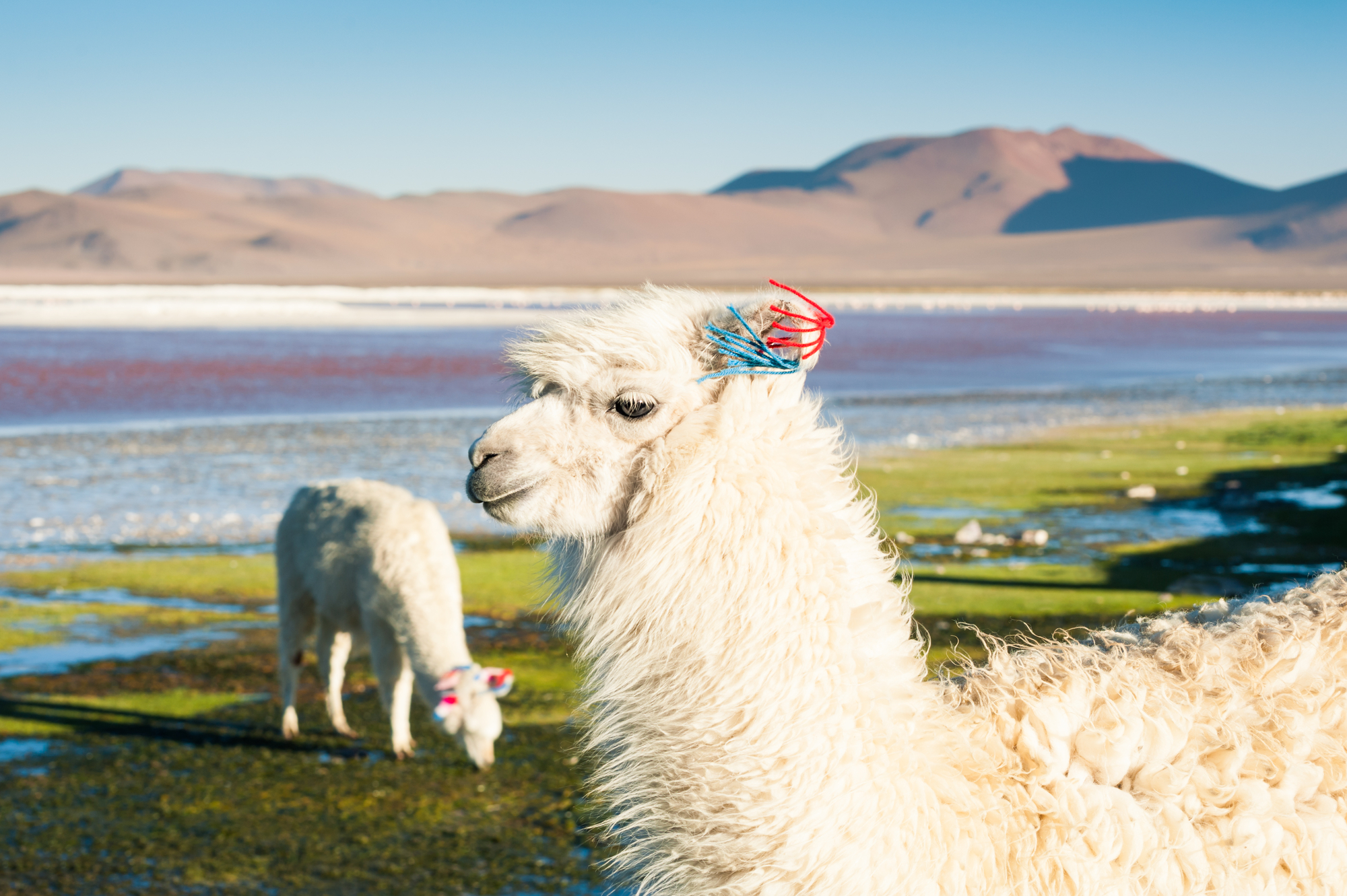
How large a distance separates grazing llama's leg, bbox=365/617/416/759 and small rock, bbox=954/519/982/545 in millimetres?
5294

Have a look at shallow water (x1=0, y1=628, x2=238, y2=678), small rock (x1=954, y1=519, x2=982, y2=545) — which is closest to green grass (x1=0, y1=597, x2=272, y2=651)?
shallow water (x1=0, y1=628, x2=238, y2=678)

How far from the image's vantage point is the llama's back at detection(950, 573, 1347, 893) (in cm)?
199

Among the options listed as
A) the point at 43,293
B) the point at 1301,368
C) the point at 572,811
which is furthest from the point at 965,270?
the point at 572,811

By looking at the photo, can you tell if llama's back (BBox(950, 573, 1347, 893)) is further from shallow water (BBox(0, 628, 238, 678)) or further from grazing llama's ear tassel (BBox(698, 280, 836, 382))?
shallow water (BBox(0, 628, 238, 678))

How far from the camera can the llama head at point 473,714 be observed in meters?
5.28

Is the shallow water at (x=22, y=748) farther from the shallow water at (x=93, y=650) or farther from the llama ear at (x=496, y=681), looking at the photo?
the llama ear at (x=496, y=681)

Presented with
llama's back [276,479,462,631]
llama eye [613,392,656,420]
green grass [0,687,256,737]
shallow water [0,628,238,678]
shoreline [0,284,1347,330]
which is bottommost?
green grass [0,687,256,737]

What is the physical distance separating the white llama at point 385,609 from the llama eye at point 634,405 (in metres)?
3.49

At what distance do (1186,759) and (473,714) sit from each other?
3.78m

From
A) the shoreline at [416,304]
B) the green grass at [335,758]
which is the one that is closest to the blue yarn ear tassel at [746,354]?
the green grass at [335,758]

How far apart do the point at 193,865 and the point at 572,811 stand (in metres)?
1.50

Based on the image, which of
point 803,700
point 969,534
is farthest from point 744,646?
point 969,534

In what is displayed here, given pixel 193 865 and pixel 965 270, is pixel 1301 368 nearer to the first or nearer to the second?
pixel 193 865

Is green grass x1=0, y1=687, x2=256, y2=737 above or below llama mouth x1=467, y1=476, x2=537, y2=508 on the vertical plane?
below
